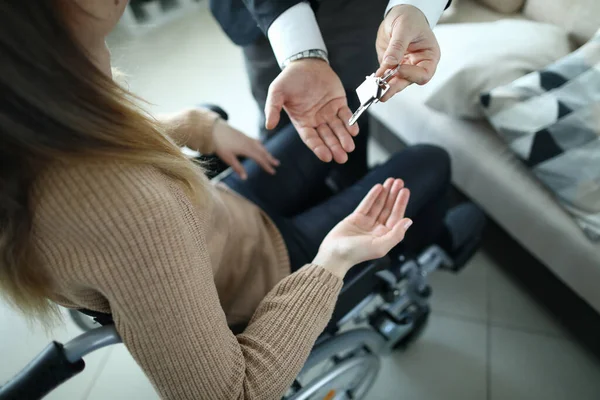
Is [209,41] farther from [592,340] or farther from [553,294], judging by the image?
[592,340]

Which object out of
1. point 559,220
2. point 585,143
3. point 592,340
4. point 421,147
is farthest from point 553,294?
point 421,147

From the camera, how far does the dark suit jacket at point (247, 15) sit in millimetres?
568

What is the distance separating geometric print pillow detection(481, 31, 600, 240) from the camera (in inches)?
27.6

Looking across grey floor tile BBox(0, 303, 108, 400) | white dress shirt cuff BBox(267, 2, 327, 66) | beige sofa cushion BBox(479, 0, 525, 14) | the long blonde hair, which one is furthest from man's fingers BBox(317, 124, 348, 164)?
grey floor tile BBox(0, 303, 108, 400)

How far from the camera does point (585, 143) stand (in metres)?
0.70

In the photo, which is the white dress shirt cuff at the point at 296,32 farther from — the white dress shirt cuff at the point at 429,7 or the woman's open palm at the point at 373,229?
the woman's open palm at the point at 373,229

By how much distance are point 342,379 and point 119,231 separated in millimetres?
507

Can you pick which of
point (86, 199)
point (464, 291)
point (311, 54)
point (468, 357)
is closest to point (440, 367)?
point (468, 357)

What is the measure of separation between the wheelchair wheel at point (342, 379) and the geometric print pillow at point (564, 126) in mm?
443

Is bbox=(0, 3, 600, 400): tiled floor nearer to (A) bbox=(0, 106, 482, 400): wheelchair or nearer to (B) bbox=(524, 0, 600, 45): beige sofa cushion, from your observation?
(A) bbox=(0, 106, 482, 400): wheelchair

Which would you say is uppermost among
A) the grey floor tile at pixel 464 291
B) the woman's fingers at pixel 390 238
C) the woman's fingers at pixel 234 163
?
the woman's fingers at pixel 234 163

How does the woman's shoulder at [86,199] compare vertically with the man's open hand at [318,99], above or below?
above

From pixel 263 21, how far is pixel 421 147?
349mm

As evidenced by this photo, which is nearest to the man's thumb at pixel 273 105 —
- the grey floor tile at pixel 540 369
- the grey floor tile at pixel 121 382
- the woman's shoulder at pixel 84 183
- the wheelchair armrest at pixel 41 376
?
the woman's shoulder at pixel 84 183
